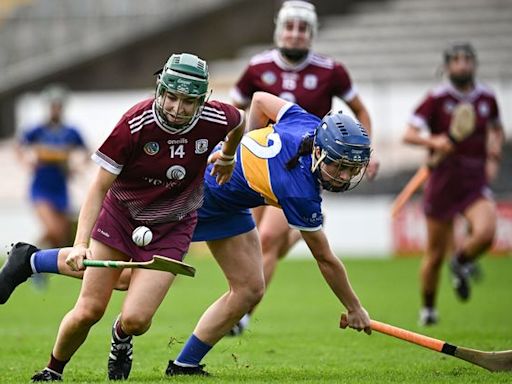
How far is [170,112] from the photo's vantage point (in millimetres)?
6695

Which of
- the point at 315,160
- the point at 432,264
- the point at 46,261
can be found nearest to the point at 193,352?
the point at 46,261

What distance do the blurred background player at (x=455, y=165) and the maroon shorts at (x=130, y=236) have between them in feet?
15.5

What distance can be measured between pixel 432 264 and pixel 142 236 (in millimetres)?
5150

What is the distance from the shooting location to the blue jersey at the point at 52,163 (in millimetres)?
16141

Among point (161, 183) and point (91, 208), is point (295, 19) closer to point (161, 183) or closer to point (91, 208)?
point (161, 183)

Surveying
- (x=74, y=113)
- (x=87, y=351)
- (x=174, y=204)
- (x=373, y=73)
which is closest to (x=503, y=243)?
(x=373, y=73)

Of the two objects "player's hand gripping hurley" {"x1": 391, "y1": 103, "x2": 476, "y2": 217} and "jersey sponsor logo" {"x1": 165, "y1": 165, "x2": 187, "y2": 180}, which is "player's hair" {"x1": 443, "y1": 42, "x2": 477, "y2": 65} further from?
"jersey sponsor logo" {"x1": 165, "y1": 165, "x2": 187, "y2": 180}

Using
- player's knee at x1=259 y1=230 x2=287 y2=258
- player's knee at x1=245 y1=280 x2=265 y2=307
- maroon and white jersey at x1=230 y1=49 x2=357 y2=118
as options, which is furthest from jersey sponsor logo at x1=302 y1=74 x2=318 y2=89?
player's knee at x1=245 y1=280 x2=265 y2=307

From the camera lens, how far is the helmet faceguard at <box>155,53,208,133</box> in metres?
6.62

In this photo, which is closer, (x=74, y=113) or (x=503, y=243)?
(x=503, y=243)

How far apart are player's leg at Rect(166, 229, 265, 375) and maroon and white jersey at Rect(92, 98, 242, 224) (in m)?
0.39

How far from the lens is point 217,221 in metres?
7.49

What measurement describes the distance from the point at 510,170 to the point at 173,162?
49.1 ft

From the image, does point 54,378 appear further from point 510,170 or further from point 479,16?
point 479,16
